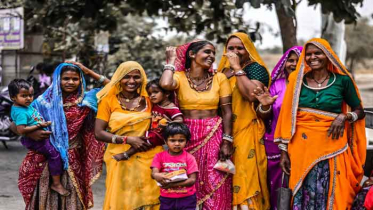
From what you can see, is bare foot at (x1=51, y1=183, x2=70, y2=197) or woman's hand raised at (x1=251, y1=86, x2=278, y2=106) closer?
woman's hand raised at (x1=251, y1=86, x2=278, y2=106)

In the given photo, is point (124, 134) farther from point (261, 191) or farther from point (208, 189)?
point (261, 191)

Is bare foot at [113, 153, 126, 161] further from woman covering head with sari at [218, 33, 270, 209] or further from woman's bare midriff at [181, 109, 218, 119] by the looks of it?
woman covering head with sari at [218, 33, 270, 209]

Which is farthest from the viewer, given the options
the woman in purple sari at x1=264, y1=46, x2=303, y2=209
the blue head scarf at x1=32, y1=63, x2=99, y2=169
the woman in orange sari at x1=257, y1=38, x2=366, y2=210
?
the woman in purple sari at x1=264, y1=46, x2=303, y2=209

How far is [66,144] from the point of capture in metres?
4.17

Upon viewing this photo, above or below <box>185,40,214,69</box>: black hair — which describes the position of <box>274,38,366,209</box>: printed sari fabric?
below

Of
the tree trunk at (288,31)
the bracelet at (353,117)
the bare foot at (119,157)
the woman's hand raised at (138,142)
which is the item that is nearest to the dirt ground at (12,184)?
the bare foot at (119,157)

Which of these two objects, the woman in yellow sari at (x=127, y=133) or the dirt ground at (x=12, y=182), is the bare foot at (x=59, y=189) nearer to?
the woman in yellow sari at (x=127, y=133)

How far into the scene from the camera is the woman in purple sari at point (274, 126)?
424 cm

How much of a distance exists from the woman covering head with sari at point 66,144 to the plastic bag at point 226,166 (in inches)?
44.5

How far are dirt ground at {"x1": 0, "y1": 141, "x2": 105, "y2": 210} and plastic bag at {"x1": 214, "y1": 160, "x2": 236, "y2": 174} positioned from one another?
2.05 meters

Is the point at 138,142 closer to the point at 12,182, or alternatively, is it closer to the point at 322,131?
the point at 322,131

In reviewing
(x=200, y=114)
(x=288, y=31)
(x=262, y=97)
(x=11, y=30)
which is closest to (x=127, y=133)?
(x=200, y=114)

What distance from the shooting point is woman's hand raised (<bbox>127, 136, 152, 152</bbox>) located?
12.8 ft

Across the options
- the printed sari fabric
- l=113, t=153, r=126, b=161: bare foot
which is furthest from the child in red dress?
the printed sari fabric
